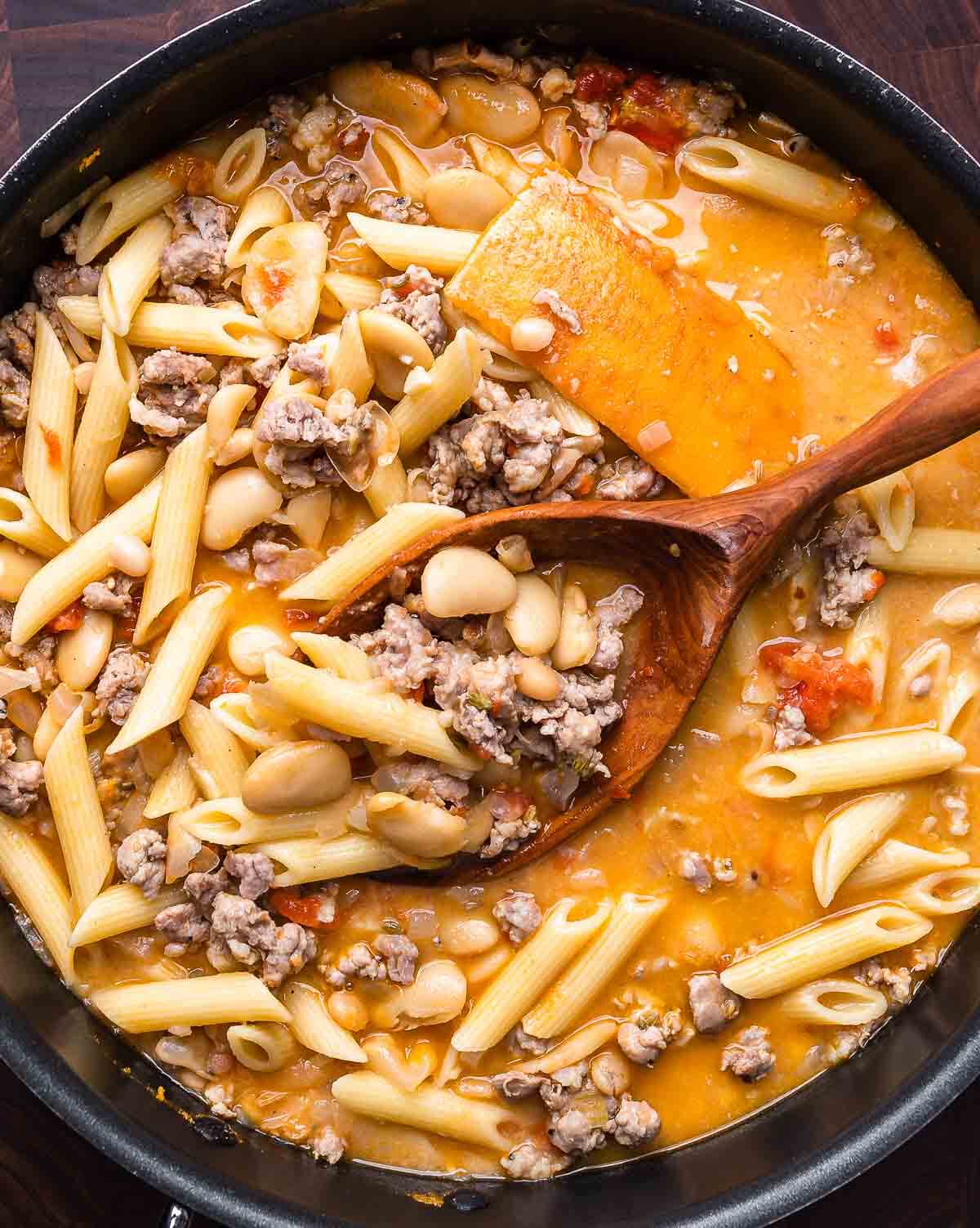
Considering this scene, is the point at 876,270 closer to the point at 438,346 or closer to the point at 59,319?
the point at 438,346

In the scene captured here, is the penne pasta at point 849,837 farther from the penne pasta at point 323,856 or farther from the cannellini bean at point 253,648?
the cannellini bean at point 253,648

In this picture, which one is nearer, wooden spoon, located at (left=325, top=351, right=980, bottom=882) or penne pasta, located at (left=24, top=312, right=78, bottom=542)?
wooden spoon, located at (left=325, top=351, right=980, bottom=882)

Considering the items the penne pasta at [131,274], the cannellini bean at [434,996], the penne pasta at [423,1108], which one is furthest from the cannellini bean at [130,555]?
the penne pasta at [423,1108]

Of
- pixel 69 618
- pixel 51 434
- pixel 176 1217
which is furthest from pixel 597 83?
pixel 176 1217

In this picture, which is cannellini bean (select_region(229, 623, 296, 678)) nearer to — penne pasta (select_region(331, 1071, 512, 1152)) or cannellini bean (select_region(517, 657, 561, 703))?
cannellini bean (select_region(517, 657, 561, 703))

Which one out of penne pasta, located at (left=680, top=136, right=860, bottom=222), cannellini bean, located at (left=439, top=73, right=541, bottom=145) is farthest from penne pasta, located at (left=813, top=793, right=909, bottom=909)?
cannellini bean, located at (left=439, top=73, right=541, bottom=145)

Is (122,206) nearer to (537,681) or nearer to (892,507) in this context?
(537,681)
